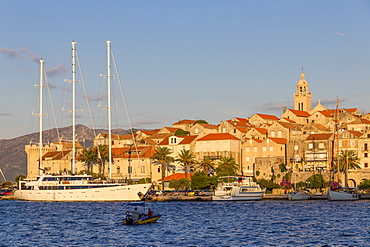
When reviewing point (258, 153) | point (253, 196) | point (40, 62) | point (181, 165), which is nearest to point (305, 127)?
point (258, 153)

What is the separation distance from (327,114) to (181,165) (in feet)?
125

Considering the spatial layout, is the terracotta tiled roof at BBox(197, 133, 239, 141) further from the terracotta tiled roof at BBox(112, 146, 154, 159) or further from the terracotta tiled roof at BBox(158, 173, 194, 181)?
the terracotta tiled roof at BBox(112, 146, 154, 159)

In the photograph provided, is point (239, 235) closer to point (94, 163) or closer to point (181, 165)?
point (181, 165)

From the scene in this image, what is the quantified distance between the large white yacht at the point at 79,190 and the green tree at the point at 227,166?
3065 centimetres

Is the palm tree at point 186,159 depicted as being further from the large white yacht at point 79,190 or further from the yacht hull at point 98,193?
the yacht hull at point 98,193

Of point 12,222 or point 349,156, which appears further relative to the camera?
point 349,156

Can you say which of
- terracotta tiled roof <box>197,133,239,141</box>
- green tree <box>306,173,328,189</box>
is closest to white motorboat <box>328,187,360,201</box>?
green tree <box>306,173,328,189</box>

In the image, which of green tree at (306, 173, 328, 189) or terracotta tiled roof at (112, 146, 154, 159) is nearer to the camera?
green tree at (306, 173, 328, 189)

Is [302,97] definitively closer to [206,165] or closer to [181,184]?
[206,165]

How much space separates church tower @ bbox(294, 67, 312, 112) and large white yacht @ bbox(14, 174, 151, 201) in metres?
88.2

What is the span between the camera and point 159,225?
59.7 meters

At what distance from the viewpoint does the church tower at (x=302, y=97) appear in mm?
174875

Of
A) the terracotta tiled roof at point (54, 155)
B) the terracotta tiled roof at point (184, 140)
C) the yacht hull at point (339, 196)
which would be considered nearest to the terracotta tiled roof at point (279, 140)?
the terracotta tiled roof at point (184, 140)

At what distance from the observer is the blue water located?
159 feet
